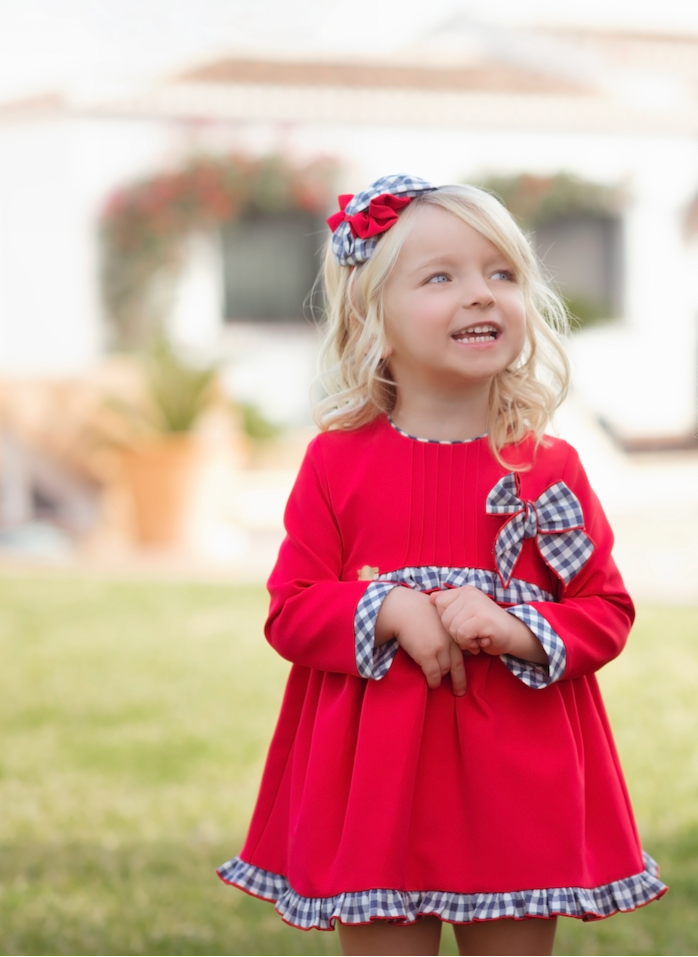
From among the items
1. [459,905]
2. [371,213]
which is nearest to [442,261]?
[371,213]

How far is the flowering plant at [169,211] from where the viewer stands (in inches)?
460

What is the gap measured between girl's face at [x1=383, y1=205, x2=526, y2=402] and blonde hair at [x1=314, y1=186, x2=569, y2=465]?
0.02 m

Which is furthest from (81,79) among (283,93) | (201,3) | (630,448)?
(630,448)

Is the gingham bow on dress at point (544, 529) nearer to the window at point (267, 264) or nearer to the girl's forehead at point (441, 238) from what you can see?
the girl's forehead at point (441, 238)

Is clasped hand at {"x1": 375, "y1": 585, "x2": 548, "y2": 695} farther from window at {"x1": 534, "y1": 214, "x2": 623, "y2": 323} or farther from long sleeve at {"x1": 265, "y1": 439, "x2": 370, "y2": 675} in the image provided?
window at {"x1": 534, "y1": 214, "x2": 623, "y2": 323}

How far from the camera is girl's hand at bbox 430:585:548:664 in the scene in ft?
5.21

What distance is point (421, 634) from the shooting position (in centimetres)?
161

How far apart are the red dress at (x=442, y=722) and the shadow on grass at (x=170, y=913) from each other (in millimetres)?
941

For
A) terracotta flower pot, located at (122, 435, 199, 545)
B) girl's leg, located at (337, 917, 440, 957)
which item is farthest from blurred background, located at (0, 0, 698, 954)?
girl's leg, located at (337, 917, 440, 957)

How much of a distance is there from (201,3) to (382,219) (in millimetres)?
14949

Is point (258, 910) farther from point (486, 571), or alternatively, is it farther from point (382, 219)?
point (382, 219)

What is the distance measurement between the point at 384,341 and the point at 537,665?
1.81ft

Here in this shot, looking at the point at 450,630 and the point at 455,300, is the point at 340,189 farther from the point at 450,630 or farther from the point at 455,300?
the point at 450,630

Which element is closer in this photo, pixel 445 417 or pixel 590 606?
pixel 590 606
